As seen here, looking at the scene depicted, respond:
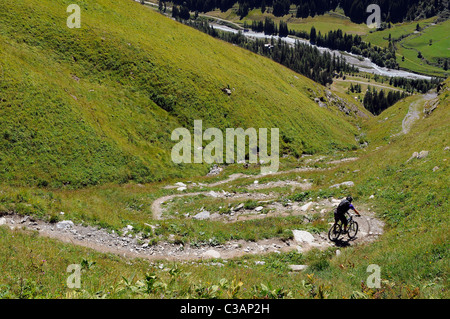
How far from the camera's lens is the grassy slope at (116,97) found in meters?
28.3

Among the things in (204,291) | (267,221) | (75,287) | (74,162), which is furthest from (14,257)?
(74,162)

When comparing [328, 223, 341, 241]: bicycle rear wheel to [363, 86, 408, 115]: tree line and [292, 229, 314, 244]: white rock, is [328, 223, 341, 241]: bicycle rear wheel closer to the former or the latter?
[292, 229, 314, 244]: white rock

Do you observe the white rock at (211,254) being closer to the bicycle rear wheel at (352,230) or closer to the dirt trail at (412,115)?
the bicycle rear wheel at (352,230)

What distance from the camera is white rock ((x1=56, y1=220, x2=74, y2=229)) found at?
54.6 ft

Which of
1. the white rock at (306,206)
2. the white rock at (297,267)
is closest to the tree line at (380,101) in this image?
the white rock at (306,206)

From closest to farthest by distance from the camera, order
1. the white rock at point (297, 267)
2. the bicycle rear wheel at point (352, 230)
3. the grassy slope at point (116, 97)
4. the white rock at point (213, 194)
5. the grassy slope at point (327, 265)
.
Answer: the grassy slope at point (327, 265) → the white rock at point (297, 267) → the bicycle rear wheel at point (352, 230) → the grassy slope at point (116, 97) → the white rock at point (213, 194)

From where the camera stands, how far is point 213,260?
15.8 m

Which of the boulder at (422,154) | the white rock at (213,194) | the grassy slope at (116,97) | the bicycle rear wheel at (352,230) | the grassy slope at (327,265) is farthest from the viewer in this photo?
the white rock at (213,194)

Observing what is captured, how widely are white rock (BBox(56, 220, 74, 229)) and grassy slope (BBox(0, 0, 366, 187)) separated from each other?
1077 centimetres

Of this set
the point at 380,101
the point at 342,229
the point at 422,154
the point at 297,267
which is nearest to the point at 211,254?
the point at 297,267

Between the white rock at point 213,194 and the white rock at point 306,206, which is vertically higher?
the white rock at point 306,206

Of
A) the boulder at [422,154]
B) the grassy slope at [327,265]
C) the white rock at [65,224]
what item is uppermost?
the boulder at [422,154]

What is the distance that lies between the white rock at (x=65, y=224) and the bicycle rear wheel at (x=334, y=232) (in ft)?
53.5

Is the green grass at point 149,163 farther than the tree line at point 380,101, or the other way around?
the tree line at point 380,101
